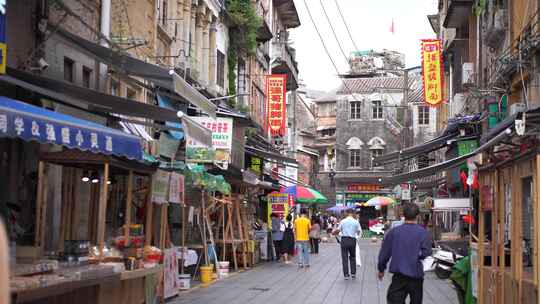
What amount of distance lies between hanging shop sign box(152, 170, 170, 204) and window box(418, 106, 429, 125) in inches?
2318

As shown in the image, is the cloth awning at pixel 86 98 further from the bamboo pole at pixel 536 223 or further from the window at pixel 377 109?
the window at pixel 377 109

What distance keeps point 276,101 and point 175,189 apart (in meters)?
30.2

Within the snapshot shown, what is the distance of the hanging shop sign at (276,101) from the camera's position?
4478cm

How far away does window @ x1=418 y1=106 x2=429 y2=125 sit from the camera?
235 ft

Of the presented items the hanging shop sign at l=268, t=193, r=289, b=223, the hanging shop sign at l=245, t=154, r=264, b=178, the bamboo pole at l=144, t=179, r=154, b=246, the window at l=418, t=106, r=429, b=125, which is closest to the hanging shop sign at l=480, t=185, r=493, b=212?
the bamboo pole at l=144, t=179, r=154, b=246

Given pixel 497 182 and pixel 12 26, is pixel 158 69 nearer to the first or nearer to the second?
pixel 12 26

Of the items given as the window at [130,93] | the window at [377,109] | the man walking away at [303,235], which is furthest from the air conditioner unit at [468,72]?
the window at [377,109]

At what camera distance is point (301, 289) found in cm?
1914

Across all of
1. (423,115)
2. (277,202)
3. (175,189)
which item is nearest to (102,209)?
(175,189)

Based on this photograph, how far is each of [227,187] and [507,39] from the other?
9.05m

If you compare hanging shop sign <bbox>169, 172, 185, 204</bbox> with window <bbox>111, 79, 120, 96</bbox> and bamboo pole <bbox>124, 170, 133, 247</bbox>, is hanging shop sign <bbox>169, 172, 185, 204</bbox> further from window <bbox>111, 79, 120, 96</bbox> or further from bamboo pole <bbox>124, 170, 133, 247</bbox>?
window <bbox>111, 79, 120, 96</bbox>

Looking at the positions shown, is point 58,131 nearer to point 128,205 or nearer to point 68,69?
point 128,205

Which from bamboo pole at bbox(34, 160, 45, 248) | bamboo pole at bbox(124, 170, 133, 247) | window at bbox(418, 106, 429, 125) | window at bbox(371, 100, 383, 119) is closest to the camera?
bamboo pole at bbox(34, 160, 45, 248)

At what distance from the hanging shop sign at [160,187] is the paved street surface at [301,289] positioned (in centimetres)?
263
